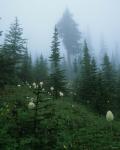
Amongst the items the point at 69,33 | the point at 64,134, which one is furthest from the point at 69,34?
the point at 64,134

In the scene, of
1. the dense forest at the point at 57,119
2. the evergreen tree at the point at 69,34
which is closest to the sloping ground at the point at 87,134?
the dense forest at the point at 57,119

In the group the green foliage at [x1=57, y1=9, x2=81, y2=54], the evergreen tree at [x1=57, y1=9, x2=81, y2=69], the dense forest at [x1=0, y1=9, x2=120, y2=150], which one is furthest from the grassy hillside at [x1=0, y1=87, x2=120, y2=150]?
the green foliage at [x1=57, y1=9, x2=81, y2=54]

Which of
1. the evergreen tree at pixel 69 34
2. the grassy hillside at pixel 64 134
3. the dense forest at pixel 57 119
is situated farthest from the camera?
the evergreen tree at pixel 69 34

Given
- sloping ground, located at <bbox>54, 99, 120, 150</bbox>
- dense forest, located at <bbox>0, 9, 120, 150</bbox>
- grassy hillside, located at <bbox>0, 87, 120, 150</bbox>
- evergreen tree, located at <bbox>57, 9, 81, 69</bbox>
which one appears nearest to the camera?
grassy hillside, located at <bbox>0, 87, 120, 150</bbox>

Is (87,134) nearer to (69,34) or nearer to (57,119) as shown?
(57,119)

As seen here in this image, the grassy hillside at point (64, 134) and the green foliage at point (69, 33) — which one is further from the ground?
the green foliage at point (69, 33)

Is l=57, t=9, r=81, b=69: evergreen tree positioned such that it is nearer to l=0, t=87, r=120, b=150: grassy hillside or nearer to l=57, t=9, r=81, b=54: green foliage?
l=57, t=9, r=81, b=54: green foliage

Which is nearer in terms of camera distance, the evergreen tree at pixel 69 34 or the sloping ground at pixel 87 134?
the sloping ground at pixel 87 134

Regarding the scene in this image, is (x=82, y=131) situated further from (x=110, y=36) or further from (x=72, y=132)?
(x=110, y=36)

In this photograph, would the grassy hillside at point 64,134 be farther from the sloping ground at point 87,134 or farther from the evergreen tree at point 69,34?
the evergreen tree at point 69,34

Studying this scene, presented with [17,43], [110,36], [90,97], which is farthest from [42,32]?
[90,97]

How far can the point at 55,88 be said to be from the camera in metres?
19.7

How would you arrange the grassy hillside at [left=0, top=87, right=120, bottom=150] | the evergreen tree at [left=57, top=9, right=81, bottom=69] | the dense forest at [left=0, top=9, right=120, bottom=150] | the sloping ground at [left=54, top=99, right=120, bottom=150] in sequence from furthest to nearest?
the evergreen tree at [left=57, top=9, right=81, bottom=69] < the sloping ground at [left=54, top=99, right=120, bottom=150] < the dense forest at [left=0, top=9, right=120, bottom=150] < the grassy hillside at [left=0, top=87, right=120, bottom=150]

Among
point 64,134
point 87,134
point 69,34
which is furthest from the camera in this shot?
point 69,34
